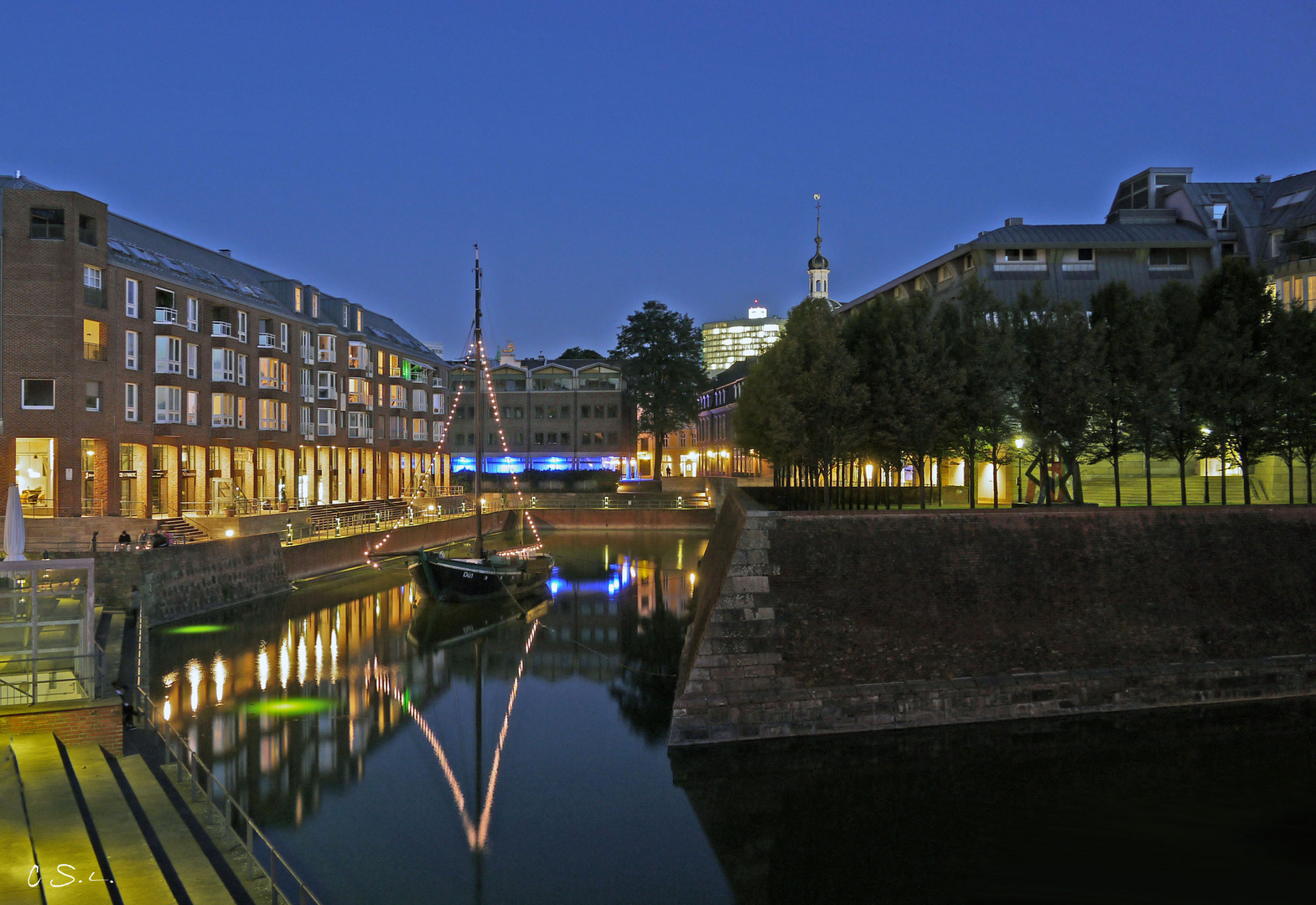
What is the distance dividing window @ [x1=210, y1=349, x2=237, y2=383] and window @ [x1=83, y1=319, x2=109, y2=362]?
8.27 metres

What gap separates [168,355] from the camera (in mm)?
46094

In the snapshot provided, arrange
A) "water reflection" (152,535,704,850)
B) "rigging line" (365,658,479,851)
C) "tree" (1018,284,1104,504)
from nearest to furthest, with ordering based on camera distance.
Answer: "rigging line" (365,658,479,851)
"water reflection" (152,535,704,850)
"tree" (1018,284,1104,504)

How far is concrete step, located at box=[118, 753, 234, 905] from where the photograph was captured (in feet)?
36.2

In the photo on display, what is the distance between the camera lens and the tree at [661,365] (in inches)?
3425

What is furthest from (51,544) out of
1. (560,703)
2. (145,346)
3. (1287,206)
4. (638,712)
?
(1287,206)

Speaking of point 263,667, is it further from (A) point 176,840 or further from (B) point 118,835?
(B) point 118,835

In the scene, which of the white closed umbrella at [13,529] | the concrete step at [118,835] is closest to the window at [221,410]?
the white closed umbrella at [13,529]

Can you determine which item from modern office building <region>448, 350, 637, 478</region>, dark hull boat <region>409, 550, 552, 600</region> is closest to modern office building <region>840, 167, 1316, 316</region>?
dark hull boat <region>409, 550, 552, 600</region>

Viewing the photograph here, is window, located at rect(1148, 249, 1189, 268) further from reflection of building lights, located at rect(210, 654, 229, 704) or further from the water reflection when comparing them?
reflection of building lights, located at rect(210, 654, 229, 704)

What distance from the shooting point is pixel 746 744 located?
20.8 meters

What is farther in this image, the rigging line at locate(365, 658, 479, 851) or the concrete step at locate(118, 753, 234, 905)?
the rigging line at locate(365, 658, 479, 851)

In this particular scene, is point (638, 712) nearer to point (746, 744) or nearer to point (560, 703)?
point (560, 703)

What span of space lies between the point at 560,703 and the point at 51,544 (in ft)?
72.2

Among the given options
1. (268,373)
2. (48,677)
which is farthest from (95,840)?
(268,373)
